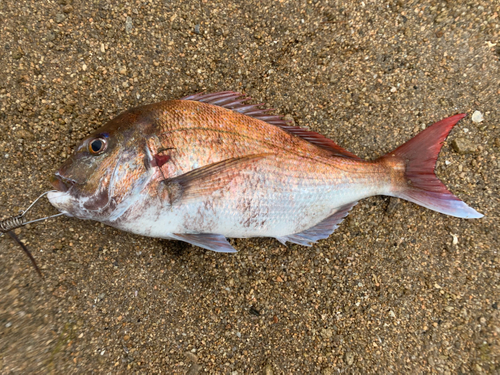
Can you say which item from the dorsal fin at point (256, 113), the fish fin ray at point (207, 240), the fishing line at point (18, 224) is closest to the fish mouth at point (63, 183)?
the fishing line at point (18, 224)

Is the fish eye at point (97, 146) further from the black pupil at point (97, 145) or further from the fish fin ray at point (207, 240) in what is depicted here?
the fish fin ray at point (207, 240)

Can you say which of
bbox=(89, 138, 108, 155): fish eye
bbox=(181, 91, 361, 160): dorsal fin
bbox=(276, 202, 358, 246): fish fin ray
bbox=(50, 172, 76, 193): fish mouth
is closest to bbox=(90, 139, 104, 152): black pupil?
bbox=(89, 138, 108, 155): fish eye

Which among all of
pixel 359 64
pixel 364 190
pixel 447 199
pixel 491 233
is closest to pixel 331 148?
pixel 364 190

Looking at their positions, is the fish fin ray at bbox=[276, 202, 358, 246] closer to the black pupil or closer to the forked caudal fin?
the forked caudal fin

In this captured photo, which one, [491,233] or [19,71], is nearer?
[19,71]

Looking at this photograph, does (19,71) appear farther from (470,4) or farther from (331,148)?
(470,4)
